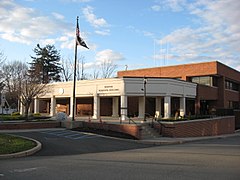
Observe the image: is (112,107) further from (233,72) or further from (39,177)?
(39,177)

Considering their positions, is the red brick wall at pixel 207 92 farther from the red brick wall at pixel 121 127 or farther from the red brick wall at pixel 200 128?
the red brick wall at pixel 121 127

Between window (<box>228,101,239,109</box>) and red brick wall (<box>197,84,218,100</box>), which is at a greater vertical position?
red brick wall (<box>197,84,218,100</box>)

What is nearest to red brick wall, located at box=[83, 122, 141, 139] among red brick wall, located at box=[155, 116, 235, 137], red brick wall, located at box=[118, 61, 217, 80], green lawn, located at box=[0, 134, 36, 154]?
red brick wall, located at box=[155, 116, 235, 137]

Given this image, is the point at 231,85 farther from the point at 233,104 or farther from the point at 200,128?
the point at 200,128

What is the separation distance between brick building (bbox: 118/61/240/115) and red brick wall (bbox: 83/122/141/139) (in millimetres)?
20537

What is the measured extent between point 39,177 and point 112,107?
109 ft

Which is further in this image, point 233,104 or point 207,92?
point 233,104

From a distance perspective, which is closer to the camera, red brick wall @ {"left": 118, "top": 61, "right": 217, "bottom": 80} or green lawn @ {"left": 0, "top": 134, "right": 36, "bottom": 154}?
green lawn @ {"left": 0, "top": 134, "right": 36, "bottom": 154}

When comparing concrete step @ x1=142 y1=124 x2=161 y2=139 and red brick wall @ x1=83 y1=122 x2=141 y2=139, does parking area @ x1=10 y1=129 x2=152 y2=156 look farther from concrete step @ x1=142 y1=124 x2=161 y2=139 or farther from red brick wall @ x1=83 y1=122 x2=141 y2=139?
concrete step @ x1=142 y1=124 x2=161 y2=139

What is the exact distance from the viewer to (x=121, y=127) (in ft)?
80.0

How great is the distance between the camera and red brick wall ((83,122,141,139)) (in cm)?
2290

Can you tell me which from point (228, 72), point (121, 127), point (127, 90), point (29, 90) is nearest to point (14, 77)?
point (29, 90)

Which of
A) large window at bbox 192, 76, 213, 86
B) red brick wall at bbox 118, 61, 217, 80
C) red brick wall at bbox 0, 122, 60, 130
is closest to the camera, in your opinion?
red brick wall at bbox 0, 122, 60, 130

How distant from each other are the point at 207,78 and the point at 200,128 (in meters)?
18.2
